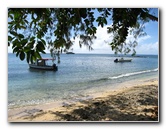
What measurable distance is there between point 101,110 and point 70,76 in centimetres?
52

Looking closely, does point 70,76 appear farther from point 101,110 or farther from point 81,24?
point 81,24

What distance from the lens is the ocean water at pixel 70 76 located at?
2145 mm

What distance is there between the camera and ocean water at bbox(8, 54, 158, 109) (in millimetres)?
2145

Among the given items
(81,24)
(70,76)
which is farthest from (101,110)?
(81,24)

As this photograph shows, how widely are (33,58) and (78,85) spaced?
5.30ft

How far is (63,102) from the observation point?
238 cm

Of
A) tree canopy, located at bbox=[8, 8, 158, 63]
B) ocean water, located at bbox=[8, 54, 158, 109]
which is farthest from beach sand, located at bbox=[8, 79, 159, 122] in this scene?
tree canopy, located at bbox=[8, 8, 158, 63]

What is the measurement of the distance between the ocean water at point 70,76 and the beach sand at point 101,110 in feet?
0.29

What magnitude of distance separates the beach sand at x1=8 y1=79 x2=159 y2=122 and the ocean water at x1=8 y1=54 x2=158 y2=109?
88 mm

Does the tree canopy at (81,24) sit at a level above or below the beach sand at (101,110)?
above

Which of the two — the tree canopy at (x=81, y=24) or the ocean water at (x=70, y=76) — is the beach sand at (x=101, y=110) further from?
the tree canopy at (x=81, y=24)

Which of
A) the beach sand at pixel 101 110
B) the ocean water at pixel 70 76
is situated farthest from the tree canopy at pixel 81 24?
the beach sand at pixel 101 110
